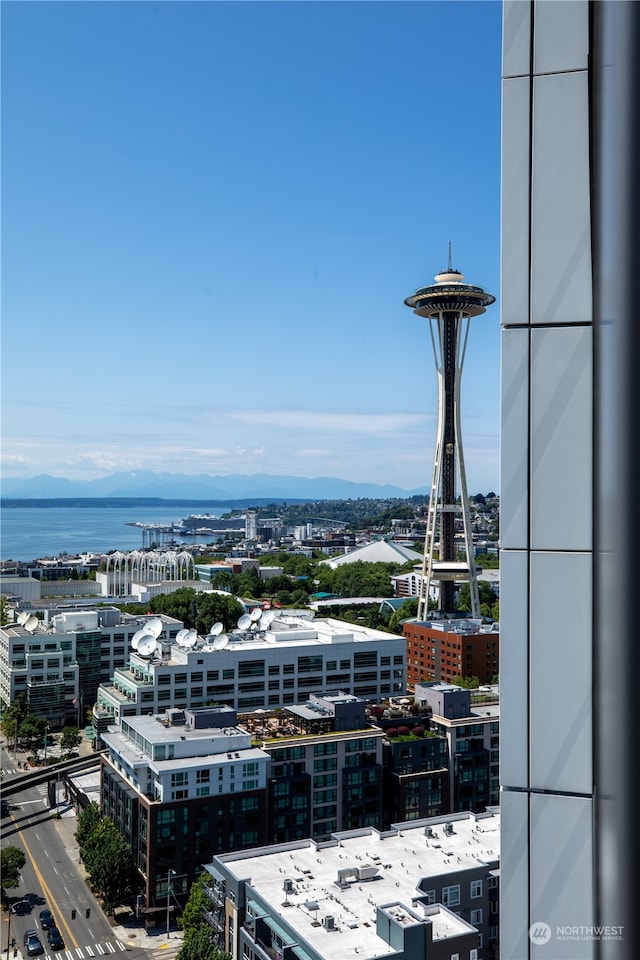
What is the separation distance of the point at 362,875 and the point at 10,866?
18.3 feet

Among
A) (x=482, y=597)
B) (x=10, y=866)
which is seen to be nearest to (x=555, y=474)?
(x=10, y=866)

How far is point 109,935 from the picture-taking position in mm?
10461

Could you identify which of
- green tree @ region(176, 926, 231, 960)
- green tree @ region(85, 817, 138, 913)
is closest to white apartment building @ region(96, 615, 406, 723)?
green tree @ region(85, 817, 138, 913)

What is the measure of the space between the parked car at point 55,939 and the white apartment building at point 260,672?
6.31m

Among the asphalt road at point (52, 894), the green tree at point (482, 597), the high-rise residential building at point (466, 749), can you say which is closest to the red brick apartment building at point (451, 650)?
the high-rise residential building at point (466, 749)

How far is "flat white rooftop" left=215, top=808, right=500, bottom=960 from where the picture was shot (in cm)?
736

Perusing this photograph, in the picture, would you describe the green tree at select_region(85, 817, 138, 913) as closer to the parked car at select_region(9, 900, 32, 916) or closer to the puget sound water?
the parked car at select_region(9, 900, 32, 916)

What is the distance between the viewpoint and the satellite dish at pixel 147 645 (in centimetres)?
1669

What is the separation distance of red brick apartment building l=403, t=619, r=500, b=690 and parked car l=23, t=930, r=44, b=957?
12.5 metres

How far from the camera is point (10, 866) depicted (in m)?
11.3

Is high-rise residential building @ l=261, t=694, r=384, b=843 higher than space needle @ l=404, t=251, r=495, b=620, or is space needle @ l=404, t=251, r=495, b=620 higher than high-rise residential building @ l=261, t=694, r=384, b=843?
space needle @ l=404, t=251, r=495, b=620

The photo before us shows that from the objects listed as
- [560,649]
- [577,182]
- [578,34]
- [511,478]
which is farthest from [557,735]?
[578,34]

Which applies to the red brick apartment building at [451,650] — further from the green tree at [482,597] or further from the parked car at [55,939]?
the parked car at [55,939]

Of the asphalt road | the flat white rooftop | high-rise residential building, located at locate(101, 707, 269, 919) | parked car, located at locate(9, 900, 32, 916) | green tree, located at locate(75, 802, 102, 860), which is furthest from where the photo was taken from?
green tree, located at locate(75, 802, 102, 860)
